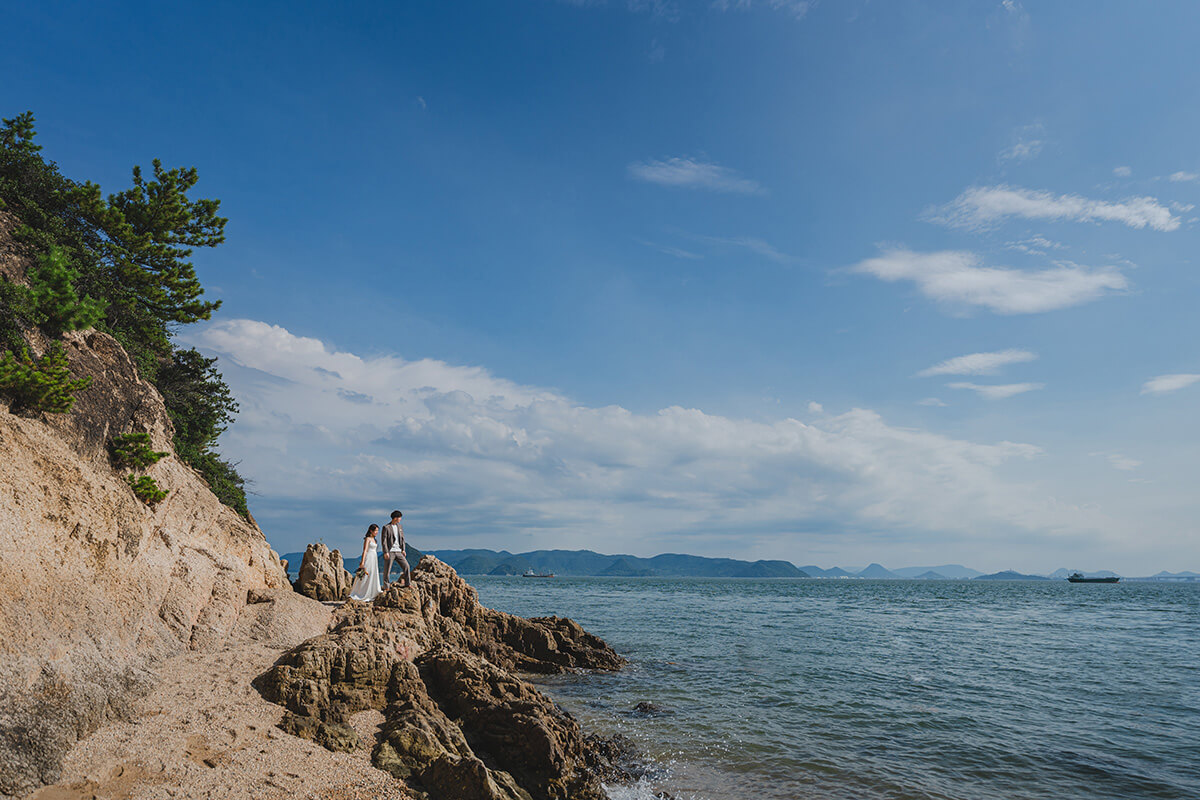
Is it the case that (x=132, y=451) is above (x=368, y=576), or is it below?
above

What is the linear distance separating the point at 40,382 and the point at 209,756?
7.21 metres

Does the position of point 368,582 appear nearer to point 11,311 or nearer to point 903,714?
point 11,311

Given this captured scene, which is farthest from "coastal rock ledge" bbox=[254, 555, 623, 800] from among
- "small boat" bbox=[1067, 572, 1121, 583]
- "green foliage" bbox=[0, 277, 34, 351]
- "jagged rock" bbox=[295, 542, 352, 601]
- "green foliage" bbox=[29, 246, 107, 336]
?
"small boat" bbox=[1067, 572, 1121, 583]

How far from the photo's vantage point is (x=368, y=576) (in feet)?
62.5

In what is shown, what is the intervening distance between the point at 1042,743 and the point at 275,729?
18262 mm

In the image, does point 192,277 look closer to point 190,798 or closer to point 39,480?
point 39,480

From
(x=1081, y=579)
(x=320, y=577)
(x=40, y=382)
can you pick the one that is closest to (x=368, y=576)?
(x=320, y=577)

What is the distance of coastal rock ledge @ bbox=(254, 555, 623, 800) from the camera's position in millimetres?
9859

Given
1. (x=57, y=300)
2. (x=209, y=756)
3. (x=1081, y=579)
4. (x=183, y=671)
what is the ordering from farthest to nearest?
(x=1081, y=579) → (x=57, y=300) → (x=183, y=671) → (x=209, y=756)

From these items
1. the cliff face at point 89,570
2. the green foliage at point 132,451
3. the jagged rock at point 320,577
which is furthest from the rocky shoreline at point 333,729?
the green foliage at point 132,451

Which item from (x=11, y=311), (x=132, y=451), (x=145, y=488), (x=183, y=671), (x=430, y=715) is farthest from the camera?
(x=132, y=451)

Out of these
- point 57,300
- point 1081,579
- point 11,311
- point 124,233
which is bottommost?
point 1081,579

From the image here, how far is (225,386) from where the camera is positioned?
22.2 m

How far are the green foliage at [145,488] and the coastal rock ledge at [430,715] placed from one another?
15.4 ft
